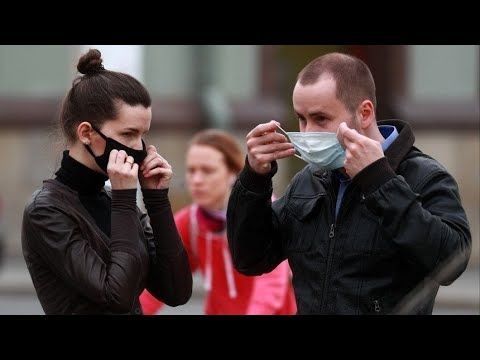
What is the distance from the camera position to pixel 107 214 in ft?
13.1

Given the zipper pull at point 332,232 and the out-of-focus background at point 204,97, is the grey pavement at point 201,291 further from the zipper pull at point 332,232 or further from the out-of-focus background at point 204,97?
the zipper pull at point 332,232

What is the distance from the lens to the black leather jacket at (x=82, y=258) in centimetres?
370

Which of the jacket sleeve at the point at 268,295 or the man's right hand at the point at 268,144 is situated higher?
the man's right hand at the point at 268,144

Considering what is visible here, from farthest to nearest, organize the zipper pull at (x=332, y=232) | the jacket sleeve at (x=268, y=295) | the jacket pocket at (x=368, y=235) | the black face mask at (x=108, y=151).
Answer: the jacket sleeve at (x=268, y=295), the black face mask at (x=108, y=151), the zipper pull at (x=332, y=232), the jacket pocket at (x=368, y=235)

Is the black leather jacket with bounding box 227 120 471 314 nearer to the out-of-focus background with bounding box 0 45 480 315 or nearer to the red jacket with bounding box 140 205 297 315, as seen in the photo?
the red jacket with bounding box 140 205 297 315

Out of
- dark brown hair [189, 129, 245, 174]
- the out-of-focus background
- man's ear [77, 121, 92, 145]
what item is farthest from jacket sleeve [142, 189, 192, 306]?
the out-of-focus background

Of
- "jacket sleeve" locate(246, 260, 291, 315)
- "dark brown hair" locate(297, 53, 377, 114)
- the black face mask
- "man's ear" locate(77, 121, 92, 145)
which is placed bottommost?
"jacket sleeve" locate(246, 260, 291, 315)

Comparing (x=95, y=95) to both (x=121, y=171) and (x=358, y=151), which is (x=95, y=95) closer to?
(x=121, y=171)

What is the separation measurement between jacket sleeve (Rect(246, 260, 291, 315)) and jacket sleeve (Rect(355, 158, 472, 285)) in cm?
178

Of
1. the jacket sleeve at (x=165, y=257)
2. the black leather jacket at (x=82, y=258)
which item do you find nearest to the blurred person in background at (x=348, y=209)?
the jacket sleeve at (x=165, y=257)

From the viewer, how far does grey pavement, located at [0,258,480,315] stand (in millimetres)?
14352
